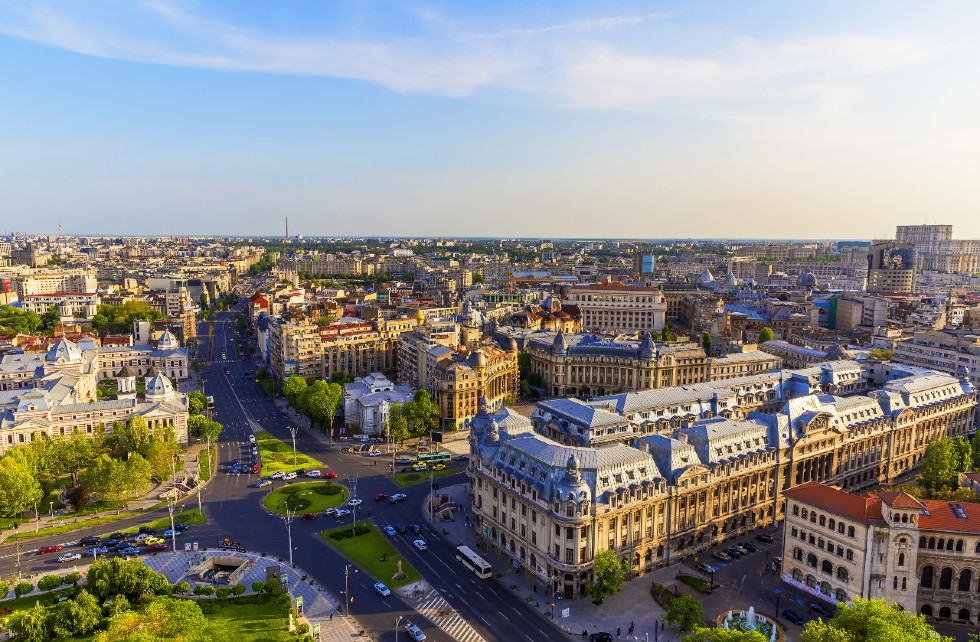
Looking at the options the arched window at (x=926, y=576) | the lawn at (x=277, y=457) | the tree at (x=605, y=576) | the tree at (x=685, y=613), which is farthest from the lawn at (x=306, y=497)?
the arched window at (x=926, y=576)

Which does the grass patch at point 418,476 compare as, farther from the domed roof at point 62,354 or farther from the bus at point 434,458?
the domed roof at point 62,354

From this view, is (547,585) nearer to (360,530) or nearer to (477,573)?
(477,573)

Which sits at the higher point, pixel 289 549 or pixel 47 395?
pixel 47 395

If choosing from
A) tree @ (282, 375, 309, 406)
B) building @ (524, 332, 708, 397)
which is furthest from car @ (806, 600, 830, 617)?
tree @ (282, 375, 309, 406)

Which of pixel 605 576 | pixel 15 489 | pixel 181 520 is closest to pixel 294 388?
pixel 181 520

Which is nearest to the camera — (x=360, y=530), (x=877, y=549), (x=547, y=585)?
(x=877, y=549)

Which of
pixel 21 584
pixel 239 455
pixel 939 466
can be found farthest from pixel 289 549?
pixel 939 466
